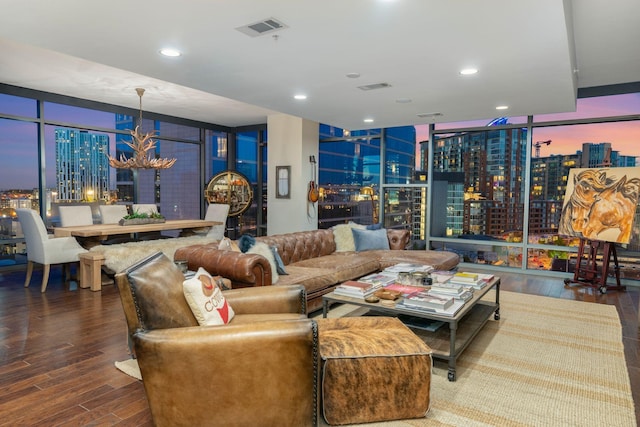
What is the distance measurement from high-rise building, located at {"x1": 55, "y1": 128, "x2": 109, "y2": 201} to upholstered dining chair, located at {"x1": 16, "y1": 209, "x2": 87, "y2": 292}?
1.81 m

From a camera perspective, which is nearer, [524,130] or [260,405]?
[260,405]

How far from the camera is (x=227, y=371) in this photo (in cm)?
183

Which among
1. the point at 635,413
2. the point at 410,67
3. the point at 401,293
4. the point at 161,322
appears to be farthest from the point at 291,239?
the point at 635,413

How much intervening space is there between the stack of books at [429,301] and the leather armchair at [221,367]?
3.99ft

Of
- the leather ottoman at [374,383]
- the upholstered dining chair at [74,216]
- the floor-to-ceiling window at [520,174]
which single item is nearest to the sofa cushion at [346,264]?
the leather ottoman at [374,383]

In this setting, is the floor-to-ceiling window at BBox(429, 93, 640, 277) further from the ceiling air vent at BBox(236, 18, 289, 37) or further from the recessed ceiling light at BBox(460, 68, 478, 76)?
the ceiling air vent at BBox(236, 18, 289, 37)

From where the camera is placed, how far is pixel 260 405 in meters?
1.88

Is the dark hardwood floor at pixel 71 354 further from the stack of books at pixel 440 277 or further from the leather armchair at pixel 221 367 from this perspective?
the stack of books at pixel 440 277

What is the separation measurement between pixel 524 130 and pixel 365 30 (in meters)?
A: 4.59

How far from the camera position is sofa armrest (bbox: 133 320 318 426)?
1.81 m

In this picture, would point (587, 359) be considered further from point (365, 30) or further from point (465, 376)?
point (365, 30)

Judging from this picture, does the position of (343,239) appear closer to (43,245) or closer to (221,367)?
(43,245)

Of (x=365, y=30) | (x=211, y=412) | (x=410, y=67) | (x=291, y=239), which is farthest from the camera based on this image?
(x=291, y=239)

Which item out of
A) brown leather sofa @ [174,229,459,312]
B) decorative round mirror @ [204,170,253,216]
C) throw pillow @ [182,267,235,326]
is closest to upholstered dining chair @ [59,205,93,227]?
decorative round mirror @ [204,170,253,216]
